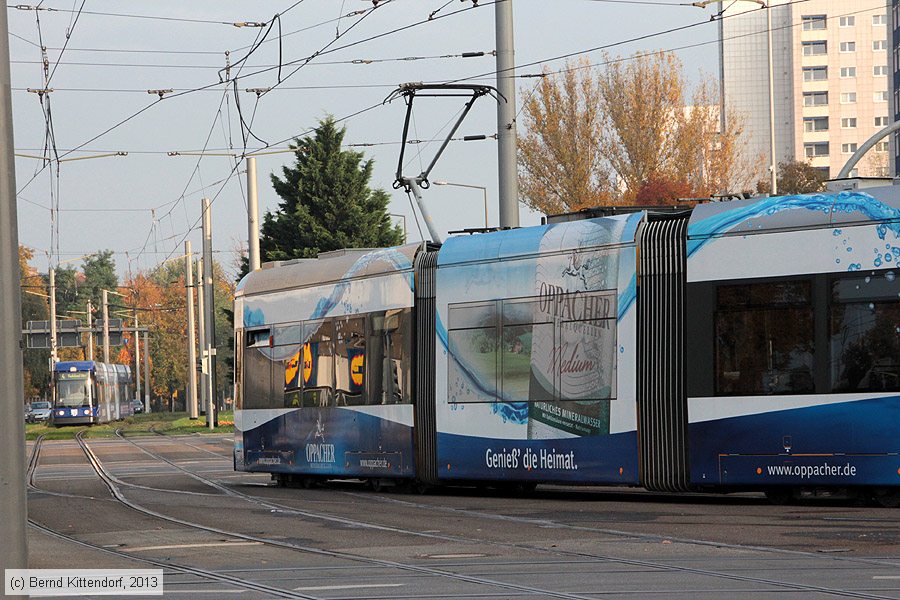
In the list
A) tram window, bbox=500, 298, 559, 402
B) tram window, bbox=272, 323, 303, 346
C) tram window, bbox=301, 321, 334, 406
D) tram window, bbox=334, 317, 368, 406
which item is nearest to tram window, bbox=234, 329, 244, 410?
tram window, bbox=272, 323, 303, 346

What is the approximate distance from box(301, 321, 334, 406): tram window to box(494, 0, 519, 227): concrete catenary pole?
3125 millimetres

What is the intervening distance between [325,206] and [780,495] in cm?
4802

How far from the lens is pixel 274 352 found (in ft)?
76.4

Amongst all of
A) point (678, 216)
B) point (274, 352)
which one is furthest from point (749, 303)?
point (274, 352)

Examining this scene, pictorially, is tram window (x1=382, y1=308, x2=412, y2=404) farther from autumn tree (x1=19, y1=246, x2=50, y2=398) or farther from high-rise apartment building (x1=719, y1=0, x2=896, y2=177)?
high-rise apartment building (x1=719, y1=0, x2=896, y2=177)

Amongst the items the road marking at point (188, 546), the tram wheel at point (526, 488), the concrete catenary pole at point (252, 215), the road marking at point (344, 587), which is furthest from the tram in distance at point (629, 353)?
the concrete catenary pole at point (252, 215)

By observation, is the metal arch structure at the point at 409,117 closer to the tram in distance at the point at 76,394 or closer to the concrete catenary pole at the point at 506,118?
the concrete catenary pole at the point at 506,118

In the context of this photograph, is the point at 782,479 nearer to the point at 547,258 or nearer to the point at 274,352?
the point at 547,258

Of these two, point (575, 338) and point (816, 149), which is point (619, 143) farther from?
point (816, 149)

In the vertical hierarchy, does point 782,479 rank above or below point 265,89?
below

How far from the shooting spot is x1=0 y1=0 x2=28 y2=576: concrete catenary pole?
7.92 metres

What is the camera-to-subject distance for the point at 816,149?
378 feet

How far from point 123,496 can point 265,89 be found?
33.1 ft

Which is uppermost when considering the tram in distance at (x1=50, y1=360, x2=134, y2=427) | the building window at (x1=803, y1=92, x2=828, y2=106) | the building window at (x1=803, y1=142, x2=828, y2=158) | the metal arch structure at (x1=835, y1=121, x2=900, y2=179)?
the building window at (x1=803, y1=92, x2=828, y2=106)
